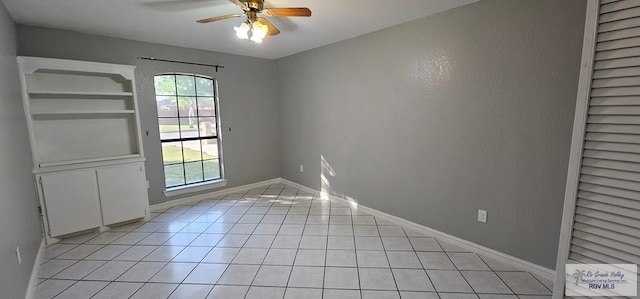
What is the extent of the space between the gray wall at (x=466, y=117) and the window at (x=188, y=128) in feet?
6.31

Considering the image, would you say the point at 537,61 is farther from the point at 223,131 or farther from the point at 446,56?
the point at 223,131

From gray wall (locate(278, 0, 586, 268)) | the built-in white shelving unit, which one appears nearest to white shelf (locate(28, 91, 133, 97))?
the built-in white shelving unit

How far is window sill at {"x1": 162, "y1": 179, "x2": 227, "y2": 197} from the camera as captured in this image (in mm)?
3798

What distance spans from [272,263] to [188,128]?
269 centimetres

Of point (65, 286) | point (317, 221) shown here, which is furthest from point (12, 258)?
point (317, 221)

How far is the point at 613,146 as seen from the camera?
111cm

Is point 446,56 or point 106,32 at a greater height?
point 106,32

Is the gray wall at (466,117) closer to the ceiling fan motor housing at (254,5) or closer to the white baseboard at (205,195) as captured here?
the ceiling fan motor housing at (254,5)

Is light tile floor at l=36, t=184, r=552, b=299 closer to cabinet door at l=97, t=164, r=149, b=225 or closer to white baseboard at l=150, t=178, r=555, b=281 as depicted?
white baseboard at l=150, t=178, r=555, b=281

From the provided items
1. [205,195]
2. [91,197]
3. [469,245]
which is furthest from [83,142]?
[469,245]

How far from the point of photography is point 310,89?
4047 millimetres

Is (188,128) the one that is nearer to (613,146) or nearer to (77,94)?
(77,94)

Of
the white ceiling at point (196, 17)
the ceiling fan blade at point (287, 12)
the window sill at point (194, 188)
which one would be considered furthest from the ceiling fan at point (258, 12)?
the window sill at point (194, 188)

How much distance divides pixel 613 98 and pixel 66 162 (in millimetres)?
4298
